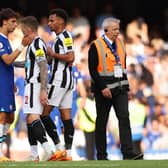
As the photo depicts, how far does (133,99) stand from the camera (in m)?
18.7

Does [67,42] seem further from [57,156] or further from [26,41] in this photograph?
[57,156]

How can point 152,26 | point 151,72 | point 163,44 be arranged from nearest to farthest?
point 151,72, point 163,44, point 152,26

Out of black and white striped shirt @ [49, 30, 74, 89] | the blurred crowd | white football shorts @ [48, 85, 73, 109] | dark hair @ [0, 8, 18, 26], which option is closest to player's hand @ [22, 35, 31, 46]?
dark hair @ [0, 8, 18, 26]

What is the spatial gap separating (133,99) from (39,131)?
234 inches

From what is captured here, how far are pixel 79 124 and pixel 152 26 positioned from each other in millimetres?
7008

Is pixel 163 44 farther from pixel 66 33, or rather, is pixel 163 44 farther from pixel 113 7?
pixel 66 33

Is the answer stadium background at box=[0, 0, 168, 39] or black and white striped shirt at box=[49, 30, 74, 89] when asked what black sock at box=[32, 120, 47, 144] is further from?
stadium background at box=[0, 0, 168, 39]

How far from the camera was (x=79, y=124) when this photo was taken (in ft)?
58.5

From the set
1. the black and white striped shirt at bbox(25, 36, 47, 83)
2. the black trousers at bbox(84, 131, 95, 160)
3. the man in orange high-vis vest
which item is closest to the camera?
the black and white striped shirt at bbox(25, 36, 47, 83)

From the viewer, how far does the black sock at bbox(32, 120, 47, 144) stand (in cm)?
1296

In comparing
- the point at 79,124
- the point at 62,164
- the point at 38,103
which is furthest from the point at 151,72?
the point at 62,164

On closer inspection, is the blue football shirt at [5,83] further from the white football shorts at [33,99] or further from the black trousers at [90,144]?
the black trousers at [90,144]

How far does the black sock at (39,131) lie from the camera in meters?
13.0

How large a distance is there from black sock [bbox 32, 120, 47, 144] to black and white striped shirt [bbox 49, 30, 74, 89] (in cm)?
83
